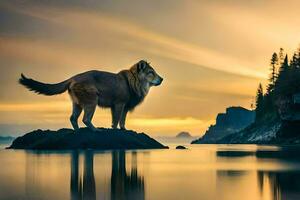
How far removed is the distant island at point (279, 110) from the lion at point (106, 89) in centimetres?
7370

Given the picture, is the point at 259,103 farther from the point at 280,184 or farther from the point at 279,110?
the point at 280,184

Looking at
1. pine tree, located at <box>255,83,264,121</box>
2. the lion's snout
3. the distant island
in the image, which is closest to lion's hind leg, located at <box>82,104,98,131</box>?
the lion's snout

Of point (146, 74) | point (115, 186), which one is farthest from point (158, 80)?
point (115, 186)

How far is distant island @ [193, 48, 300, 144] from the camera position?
11788cm

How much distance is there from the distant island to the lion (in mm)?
73701

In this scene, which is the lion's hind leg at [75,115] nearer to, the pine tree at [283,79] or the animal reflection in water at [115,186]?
the animal reflection in water at [115,186]

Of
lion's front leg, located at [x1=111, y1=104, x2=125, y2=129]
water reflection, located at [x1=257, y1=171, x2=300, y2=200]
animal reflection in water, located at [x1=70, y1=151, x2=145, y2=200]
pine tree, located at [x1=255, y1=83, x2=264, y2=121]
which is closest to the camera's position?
animal reflection in water, located at [x1=70, y1=151, x2=145, y2=200]

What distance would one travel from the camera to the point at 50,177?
17.3 metres

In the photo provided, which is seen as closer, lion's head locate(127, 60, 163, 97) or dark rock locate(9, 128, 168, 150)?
dark rock locate(9, 128, 168, 150)

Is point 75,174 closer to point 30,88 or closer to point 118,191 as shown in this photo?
point 118,191

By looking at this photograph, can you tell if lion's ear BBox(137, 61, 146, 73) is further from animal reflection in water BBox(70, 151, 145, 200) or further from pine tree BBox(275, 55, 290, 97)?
pine tree BBox(275, 55, 290, 97)

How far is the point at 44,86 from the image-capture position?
43312mm

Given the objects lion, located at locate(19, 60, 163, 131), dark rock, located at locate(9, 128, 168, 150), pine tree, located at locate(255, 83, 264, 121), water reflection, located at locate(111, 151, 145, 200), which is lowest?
water reflection, located at locate(111, 151, 145, 200)

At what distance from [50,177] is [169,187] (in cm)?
471
